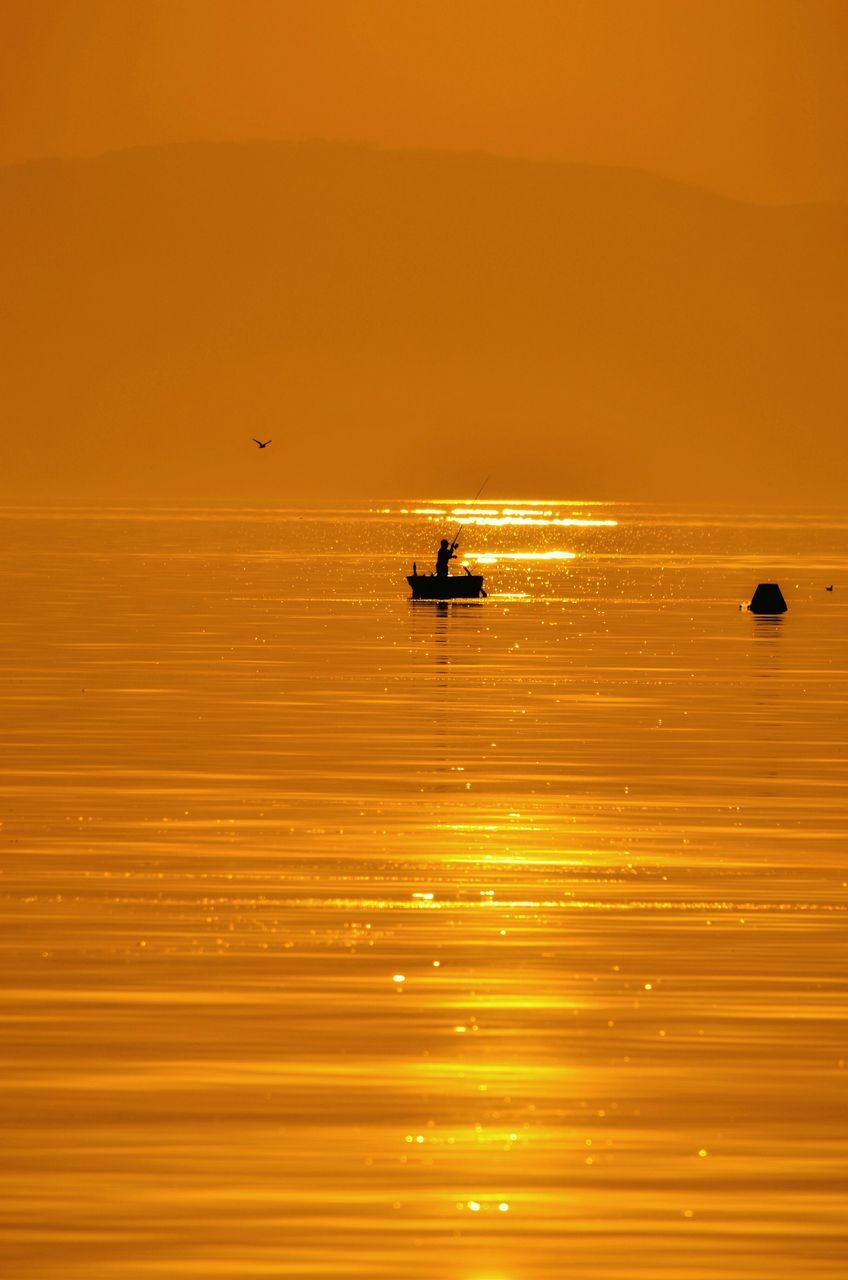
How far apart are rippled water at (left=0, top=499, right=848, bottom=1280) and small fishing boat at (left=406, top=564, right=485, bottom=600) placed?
1584 inches

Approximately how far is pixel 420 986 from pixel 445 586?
2685 inches

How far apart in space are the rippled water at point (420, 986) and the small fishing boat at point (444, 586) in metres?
40.2

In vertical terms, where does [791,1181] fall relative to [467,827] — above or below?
below

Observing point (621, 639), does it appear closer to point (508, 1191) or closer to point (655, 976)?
point (655, 976)

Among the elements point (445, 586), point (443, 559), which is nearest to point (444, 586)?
point (445, 586)

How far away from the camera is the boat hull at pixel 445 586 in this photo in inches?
3455

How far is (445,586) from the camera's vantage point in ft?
289

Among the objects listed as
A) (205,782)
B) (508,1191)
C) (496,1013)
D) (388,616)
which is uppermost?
(388,616)

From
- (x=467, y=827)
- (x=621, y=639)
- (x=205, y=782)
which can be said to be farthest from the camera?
(x=621, y=639)

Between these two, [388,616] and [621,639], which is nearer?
[621,639]

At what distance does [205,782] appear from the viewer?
3294 cm

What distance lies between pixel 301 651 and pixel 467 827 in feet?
104

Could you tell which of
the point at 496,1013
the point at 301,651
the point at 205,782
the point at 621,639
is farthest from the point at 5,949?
the point at 621,639

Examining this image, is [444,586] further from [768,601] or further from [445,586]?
[768,601]
